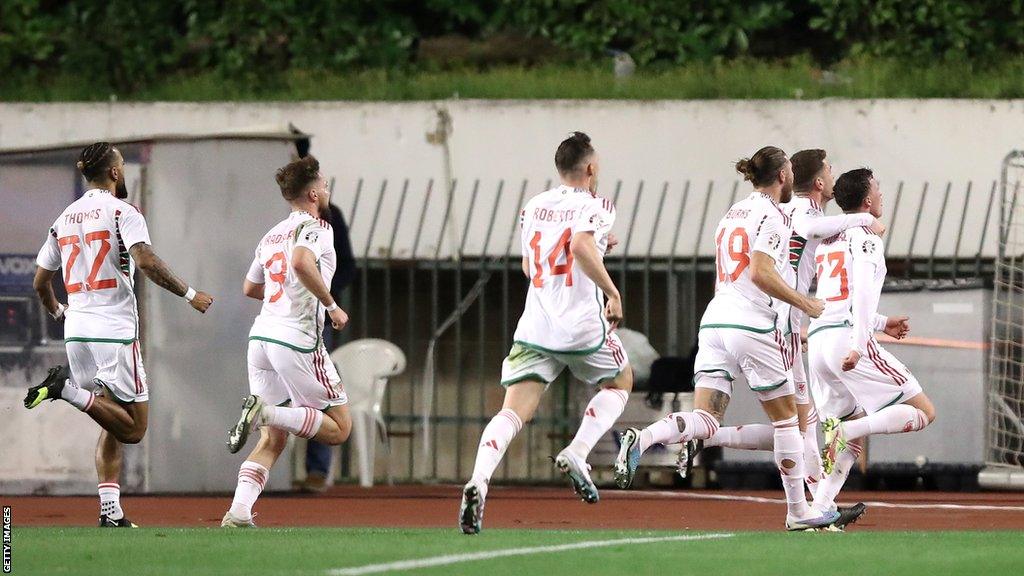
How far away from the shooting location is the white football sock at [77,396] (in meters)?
10.6

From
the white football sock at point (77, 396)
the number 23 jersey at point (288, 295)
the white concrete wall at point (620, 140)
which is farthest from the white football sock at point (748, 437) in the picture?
the white concrete wall at point (620, 140)

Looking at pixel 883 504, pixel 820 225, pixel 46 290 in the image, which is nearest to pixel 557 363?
pixel 820 225

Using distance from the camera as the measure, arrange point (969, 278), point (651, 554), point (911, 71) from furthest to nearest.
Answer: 1. point (911, 71)
2. point (969, 278)
3. point (651, 554)

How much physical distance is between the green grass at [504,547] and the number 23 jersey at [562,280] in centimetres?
95

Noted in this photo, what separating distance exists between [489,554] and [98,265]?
352 cm

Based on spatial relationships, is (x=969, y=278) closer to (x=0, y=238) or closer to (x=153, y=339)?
(x=153, y=339)

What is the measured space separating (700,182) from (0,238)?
6.17 meters

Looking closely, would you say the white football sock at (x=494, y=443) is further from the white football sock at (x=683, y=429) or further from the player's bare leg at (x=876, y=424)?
the player's bare leg at (x=876, y=424)

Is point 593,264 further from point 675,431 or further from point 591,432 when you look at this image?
point 675,431

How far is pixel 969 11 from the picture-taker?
20.1 m

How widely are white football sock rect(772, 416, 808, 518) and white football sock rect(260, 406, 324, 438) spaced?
8.16 feet

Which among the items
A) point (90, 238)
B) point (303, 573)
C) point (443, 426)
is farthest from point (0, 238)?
point (303, 573)

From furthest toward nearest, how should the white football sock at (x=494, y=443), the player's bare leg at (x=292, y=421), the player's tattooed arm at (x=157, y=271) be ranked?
1. the player's tattooed arm at (x=157, y=271)
2. the player's bare leg at (x=292, y=421)
3. the white football sock at (x=494, y=443)

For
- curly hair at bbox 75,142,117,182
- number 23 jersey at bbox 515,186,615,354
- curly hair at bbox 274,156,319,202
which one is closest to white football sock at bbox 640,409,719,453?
number 23 jersey at bbox 515,186,615,354
